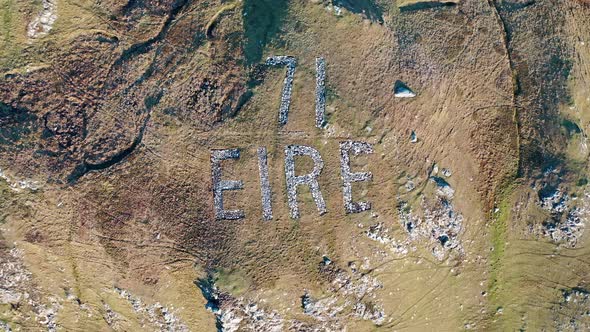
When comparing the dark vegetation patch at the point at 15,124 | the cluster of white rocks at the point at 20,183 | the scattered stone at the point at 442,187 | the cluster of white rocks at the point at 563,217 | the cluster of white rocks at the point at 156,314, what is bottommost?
the cluster of white rocks at the point at 156,314

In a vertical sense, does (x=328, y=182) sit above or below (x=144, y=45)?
below

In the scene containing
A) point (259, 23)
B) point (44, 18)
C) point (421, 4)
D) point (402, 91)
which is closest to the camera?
point (402, 91)

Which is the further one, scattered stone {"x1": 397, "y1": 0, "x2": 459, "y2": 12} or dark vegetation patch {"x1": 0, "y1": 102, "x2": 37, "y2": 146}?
scattered stone {"x1": 397, "y1": 0, "x2": 459, "y2": 12}

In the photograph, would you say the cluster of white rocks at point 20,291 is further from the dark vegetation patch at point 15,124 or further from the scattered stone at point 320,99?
the scattered stone at point 320,99

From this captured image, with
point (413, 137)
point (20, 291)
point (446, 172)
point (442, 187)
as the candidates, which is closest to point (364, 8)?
point (413, 137)

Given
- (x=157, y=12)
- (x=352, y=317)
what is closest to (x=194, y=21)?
(x=157, y=12)

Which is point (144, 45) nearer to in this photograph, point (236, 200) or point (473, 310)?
point (236, 200)

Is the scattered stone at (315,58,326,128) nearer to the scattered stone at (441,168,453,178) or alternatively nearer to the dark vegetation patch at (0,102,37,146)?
the scattered stone at (441,168,453,178)

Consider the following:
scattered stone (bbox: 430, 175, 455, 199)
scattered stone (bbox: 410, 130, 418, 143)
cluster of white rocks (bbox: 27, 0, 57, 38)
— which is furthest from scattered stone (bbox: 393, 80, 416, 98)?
cluster of white rocks (bbox: 27, 0, 57, 38)

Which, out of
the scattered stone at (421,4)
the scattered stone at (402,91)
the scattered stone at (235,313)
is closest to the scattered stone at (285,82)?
the scattered stone at (402,91)

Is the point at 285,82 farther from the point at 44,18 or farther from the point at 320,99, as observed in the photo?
the point at 44,18

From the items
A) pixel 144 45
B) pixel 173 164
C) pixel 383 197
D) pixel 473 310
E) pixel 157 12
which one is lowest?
pixel 473 310
